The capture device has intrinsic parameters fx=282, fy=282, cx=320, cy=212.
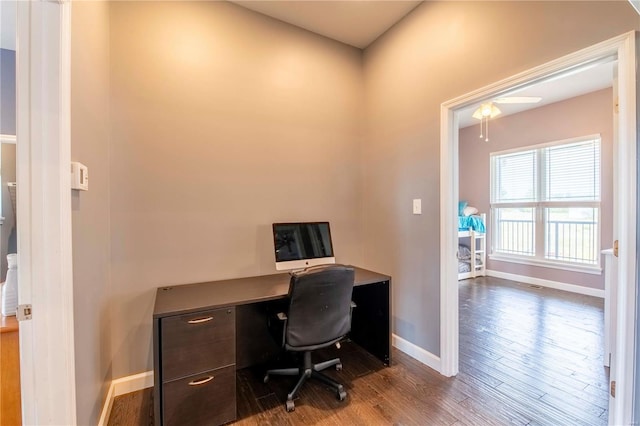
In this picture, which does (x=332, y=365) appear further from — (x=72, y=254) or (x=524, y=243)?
(x=524, y=243)

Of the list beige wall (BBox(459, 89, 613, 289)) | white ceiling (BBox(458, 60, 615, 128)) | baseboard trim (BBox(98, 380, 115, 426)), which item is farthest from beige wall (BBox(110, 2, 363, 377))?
beige wall (BBox(459, 89, 613, 289))

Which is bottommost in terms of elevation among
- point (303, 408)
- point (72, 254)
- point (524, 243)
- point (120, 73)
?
point (303, 408)

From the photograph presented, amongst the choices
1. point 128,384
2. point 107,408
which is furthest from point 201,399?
point 128,384

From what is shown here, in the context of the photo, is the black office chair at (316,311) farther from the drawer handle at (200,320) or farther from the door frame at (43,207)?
the door frame at (43,207)

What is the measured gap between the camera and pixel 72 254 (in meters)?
1.16

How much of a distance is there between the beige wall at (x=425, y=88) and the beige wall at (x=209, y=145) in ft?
1.20

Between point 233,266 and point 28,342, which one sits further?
point 233,266

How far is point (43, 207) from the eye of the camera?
1.04m

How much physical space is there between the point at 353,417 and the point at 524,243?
4.63 meters

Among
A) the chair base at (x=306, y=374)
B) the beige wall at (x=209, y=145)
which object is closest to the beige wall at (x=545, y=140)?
the beige wall at (x=209, y=145)

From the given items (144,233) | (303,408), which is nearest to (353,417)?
(303,408)

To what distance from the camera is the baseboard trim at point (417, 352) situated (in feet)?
7.43

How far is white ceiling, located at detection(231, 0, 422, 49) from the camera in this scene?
233cm

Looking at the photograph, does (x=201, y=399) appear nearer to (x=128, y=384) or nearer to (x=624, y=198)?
(x=128, y=384)
